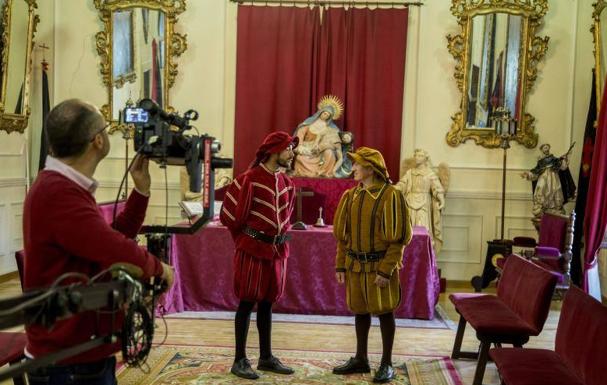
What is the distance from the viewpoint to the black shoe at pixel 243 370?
3477 millimetres

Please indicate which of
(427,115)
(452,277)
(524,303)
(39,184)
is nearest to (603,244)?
(452,277)

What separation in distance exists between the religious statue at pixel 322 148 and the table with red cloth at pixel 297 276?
121 cm

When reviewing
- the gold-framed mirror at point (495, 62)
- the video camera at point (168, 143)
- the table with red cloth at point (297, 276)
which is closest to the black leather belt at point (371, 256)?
the table with red cloth at point (297, 276)

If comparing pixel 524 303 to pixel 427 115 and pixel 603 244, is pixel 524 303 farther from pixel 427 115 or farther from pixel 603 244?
pixel 427 115

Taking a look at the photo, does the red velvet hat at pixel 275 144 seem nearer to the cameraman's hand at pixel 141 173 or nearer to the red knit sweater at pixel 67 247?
the cameraman's hand at pixel 141 173

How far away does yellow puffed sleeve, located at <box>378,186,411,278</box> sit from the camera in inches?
131

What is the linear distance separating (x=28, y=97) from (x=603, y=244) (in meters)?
5.42

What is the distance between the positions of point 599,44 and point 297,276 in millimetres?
3460

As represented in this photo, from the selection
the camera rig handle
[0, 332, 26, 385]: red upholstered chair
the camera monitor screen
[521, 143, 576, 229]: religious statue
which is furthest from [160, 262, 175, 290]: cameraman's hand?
[521, 143, 576, 229]: religious statue

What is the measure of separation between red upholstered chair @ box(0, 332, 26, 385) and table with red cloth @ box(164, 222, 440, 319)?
77.9 inches

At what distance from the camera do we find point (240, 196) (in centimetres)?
346

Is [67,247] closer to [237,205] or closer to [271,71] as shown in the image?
[237,205]

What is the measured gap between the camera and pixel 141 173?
1902mm

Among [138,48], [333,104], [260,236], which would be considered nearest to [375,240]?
[260,236]
